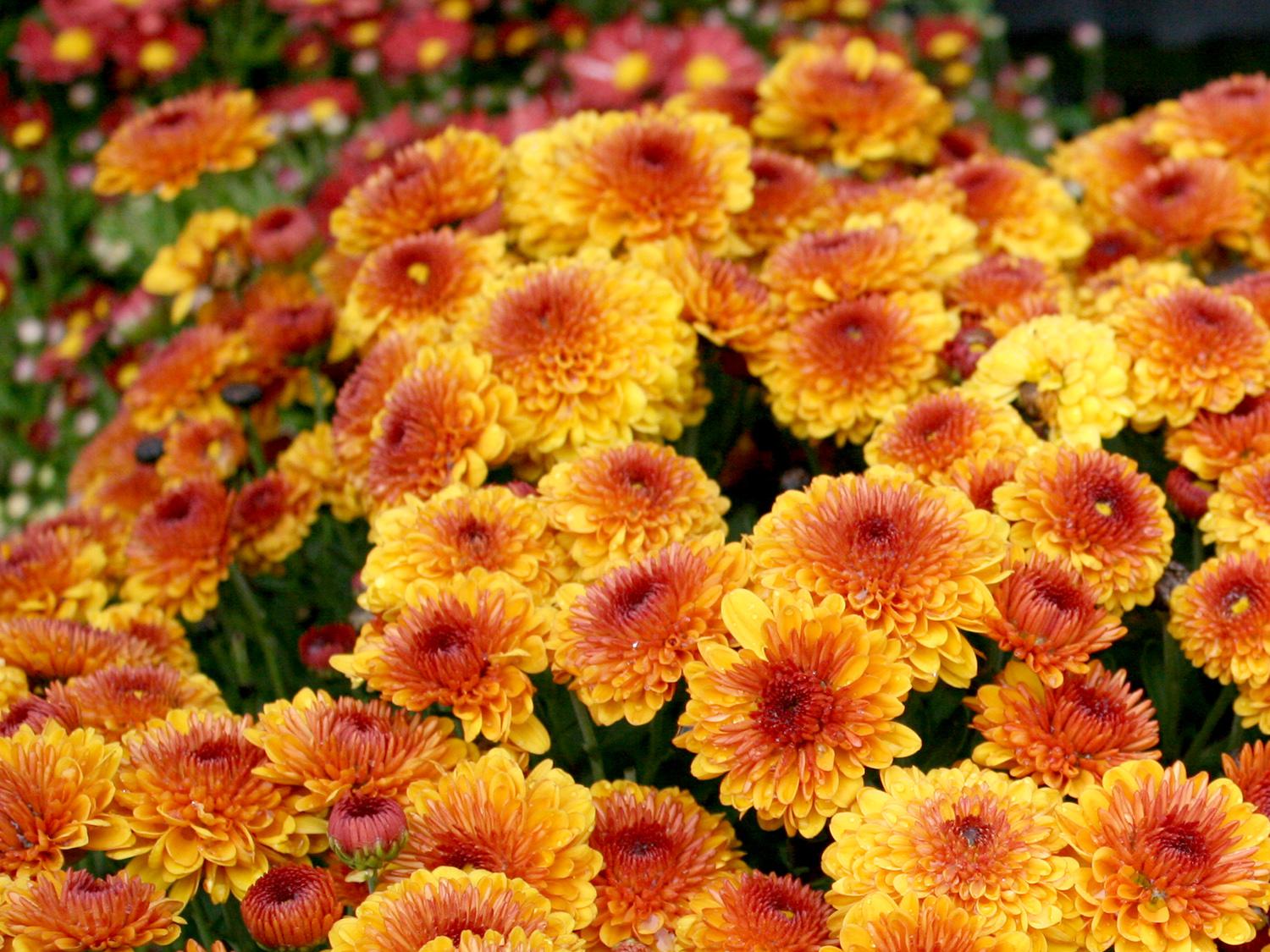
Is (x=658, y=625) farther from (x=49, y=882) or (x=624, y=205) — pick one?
(x=624, y=205)

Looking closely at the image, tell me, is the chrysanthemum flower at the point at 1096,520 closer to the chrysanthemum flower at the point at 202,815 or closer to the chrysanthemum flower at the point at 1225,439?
the chrysanthemum flower at the point at 1225,439

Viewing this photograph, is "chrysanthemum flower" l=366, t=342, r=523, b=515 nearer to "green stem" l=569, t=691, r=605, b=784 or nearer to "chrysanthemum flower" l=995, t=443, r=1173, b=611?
"green stem" l=569, t=691, r=605, b=784

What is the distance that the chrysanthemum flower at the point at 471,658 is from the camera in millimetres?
1580

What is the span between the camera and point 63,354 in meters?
3.89

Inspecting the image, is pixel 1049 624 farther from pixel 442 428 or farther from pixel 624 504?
pixel 442 428

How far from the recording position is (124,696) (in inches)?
69.1

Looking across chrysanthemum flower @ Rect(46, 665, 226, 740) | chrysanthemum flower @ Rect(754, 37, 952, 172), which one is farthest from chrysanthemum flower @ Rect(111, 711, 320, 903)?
chrysanthemum flower @ Rect(754, 37, 952, 172)

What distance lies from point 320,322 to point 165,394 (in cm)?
34

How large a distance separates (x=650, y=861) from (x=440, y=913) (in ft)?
0.89

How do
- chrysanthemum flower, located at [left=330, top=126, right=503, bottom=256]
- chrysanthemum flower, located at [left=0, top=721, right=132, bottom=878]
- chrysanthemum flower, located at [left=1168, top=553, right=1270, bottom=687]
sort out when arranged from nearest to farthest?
chrysanthemum flower, located at [left=0, top=721, right=132, bottom=878], chrysanthemum flower, located at [left=1168, top=553, right=1270, bottom=687], chrysanthemum flower, located at [left=330, top=126, right=503, bottom=256]

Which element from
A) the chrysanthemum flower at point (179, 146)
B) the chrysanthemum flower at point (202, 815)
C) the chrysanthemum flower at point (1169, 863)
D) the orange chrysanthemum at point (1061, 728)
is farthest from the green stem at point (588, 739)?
the chrysanthemum flower at point (179, 146)

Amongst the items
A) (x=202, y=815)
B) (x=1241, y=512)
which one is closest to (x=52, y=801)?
(x=202, y=815)

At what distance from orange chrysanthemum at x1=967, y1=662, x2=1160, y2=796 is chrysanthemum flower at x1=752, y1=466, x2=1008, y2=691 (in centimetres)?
6

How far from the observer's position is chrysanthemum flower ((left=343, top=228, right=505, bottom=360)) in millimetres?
2283
